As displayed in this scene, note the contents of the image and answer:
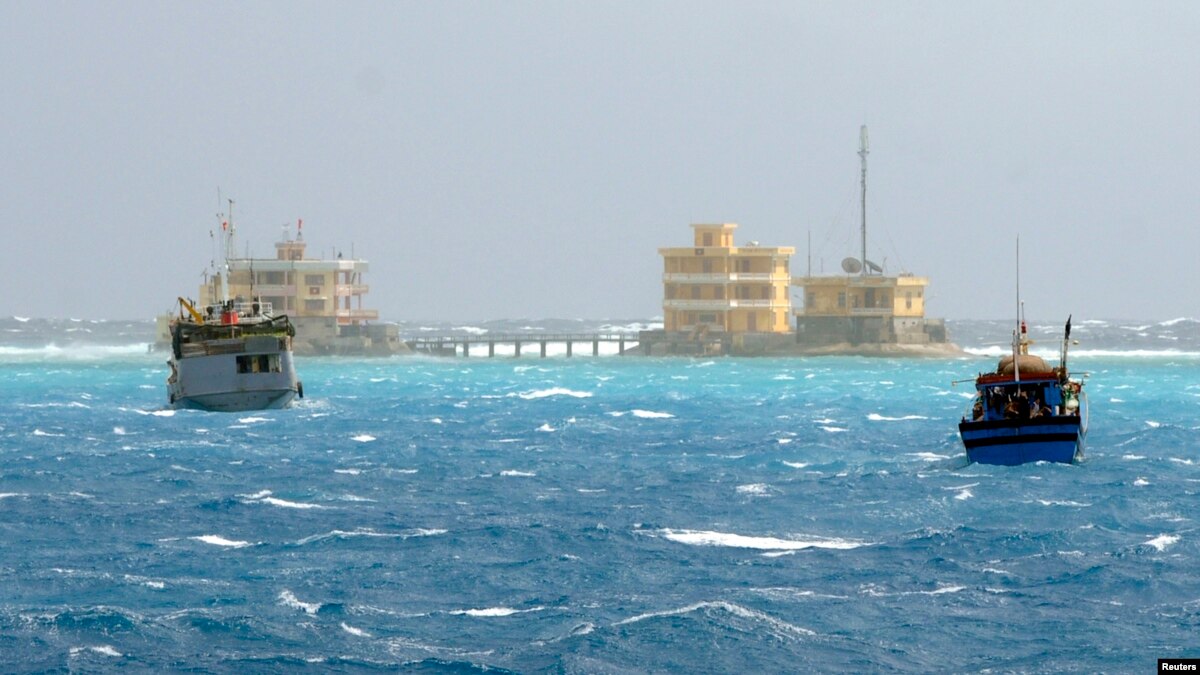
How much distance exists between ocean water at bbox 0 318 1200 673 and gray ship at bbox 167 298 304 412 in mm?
6639

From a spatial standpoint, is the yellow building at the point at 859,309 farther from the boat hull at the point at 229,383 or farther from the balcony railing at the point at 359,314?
the boat hull at the point at 229,383

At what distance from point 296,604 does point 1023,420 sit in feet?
78.4

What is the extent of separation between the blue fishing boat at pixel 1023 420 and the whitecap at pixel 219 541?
65.9ft

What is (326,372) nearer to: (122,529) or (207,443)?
(207,443)

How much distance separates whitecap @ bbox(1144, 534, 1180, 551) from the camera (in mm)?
34688

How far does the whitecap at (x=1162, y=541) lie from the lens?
34688mm

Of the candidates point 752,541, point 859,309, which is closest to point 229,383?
point 752,541

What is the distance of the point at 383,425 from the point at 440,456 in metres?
14.7

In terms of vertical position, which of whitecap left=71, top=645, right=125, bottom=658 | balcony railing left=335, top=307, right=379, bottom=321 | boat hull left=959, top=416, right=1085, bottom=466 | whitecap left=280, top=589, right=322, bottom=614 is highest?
balcony railing left=335, top=307, right=379, bottom=321

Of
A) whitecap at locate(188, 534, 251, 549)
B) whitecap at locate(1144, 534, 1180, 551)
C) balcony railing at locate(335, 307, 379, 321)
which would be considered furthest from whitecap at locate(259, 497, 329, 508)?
balcony railing at locate(335, 307, 379, 321)

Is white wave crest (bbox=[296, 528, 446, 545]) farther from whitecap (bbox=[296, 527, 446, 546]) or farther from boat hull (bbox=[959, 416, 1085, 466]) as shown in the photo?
boat hull (bbox=[959, 416, 1085, 466])

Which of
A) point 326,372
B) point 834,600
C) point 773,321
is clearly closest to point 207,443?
point 834,600

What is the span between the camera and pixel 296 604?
2942 centimetres

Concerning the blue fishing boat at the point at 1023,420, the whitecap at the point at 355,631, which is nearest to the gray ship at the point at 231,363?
the blue fishing boat at the point at 1023,420
